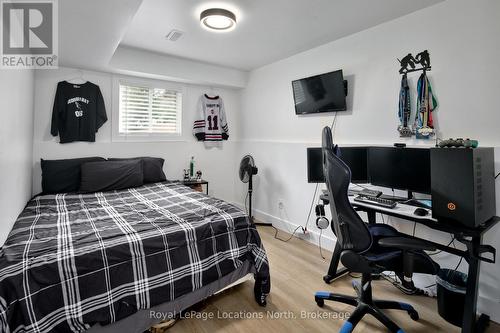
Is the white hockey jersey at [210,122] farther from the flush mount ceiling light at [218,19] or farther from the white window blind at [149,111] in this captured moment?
the flush mount ceiling light at [218,19]

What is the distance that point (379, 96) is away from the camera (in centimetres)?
259

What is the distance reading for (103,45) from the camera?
8.20ft

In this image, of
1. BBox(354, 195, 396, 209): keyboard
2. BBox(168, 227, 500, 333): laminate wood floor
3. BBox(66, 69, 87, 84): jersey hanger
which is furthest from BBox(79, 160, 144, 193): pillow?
BBox(354, 195, 396, 209): keyboard

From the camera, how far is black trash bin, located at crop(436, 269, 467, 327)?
71.9 inches

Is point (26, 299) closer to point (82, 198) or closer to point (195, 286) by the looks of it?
point (195, 286)

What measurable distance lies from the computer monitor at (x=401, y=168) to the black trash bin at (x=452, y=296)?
654mm

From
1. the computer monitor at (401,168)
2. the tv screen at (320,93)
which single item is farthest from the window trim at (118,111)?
the computer monitor at (401,168)

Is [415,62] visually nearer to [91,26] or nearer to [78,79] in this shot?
[91,26]

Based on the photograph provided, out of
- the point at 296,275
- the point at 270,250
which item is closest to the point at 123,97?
the point at 270,250

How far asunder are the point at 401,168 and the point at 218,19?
207 centimetres

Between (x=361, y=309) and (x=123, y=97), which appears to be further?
(x=123, y=97)

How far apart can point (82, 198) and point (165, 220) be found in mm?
1349

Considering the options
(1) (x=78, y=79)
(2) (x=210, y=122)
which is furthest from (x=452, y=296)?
(1) (x=78, y=79)

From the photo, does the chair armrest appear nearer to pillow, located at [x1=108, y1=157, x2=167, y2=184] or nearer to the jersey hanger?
pillow, located at [x1=108, y1=157, x2=167, y2=184]
